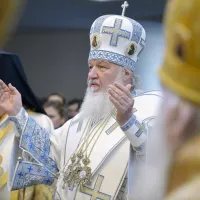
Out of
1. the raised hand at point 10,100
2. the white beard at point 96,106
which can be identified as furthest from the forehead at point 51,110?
the raised hand at point 10,100

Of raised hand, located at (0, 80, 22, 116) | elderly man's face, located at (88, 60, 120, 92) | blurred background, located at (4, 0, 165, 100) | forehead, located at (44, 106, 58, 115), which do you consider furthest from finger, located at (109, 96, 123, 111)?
blurred background, located at (4, 0, 165, 100)

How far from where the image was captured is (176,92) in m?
1.25

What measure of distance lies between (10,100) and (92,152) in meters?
0.54

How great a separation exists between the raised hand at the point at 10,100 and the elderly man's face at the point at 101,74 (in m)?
0.41

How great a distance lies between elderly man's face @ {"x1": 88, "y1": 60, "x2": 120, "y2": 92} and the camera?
370cm

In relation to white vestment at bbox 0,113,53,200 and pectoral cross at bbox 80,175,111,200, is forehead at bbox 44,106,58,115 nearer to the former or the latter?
white vestment at bbox 0,113,53,200

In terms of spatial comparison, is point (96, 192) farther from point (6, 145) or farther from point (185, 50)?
point (185, 50)

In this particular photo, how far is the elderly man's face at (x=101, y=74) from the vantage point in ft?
12.1

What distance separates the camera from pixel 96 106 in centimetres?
373

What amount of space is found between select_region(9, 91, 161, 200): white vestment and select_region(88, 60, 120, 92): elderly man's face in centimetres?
19

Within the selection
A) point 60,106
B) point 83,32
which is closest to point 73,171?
point 60,106

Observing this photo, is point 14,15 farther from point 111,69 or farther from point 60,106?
point 60,106

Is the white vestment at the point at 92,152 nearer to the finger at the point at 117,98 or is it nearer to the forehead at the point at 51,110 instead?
Result: the finger at the point at 117,98

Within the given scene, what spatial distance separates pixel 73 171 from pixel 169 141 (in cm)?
236
